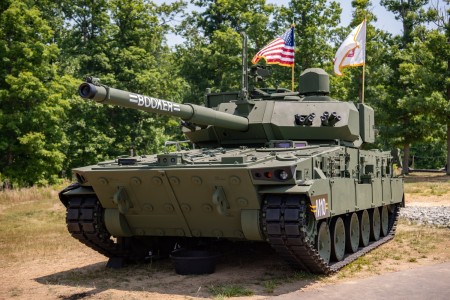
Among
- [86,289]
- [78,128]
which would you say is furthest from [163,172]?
[78,128]

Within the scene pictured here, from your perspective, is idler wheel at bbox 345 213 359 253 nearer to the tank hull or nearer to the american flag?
the tank hull

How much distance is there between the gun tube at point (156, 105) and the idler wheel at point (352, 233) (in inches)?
108

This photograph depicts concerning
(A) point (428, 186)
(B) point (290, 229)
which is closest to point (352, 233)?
(B) point (290, 229)

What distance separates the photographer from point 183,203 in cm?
930

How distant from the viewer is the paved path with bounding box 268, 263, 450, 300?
25.0 ft

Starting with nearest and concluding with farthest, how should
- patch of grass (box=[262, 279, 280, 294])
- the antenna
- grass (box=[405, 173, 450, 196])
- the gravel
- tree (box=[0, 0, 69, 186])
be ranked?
patch of grass (box=[262, 279, 280, 294])
the antenna
the gravel
grass (box=[405, 173, 450, 196])
tree (box=[0, 0, 69, 186])

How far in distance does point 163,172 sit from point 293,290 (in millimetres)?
2535

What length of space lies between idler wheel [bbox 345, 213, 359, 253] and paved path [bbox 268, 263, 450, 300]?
1922mm

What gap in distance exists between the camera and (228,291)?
830 cm

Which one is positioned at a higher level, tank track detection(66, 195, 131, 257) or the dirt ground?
tank track detection(66, 195, 131, 257)

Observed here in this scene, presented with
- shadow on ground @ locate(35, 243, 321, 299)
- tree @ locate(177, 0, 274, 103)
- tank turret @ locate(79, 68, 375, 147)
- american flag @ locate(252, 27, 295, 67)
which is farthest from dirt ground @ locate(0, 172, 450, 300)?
tree @ locate(177, 0, 274, 103)

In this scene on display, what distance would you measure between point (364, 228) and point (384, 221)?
191 centimetres

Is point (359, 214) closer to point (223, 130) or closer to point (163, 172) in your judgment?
point (223, 130)

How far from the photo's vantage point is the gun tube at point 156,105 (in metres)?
7.29
